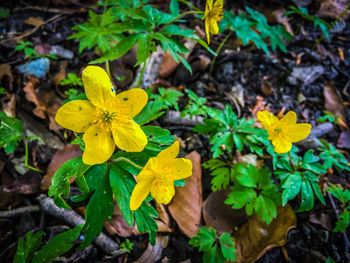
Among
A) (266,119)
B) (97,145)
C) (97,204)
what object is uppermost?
(97,145)

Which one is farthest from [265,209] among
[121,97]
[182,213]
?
[121,97]

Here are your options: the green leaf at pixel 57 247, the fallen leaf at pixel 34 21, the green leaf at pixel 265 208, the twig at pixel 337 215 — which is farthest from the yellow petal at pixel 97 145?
the fallen leaf at pixel 34 21

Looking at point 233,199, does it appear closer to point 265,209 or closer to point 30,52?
point 265,209

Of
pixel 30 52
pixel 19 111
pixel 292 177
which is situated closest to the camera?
pixel 292 177

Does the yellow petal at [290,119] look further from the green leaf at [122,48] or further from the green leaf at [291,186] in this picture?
the green leaf at [122,48]

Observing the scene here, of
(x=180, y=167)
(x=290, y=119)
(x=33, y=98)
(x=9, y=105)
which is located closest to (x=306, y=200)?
(x=290, y=119)

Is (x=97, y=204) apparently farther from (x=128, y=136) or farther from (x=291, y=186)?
(x=291, y=186)
